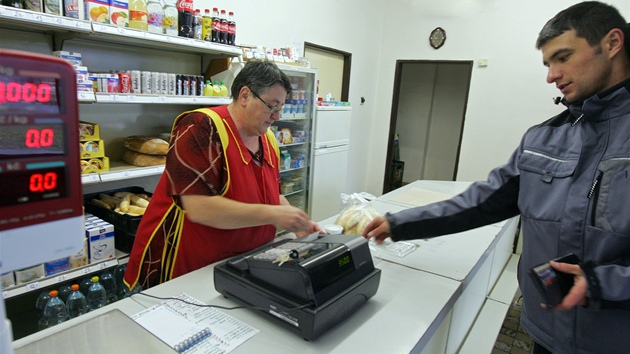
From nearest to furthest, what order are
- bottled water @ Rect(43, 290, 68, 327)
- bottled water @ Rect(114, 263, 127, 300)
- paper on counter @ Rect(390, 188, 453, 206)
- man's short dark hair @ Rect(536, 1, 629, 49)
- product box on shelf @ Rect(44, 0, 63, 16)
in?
man's short dark hair @ Rect(536, 1, 629, 49)
product box on shelf @ Rect(44, 0, 63, 16)
bottled water @ Rect(43, 290, 68, 327)
bottled water @ Rect(114, 263, 127, 300)
paper on counter @ Rect(390, 188, 453, 206)

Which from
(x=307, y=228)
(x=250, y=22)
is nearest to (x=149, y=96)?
(x=307, y=228)

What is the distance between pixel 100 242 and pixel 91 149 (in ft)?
1.83

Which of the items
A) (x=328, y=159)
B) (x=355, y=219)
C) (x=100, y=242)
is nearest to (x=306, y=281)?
(x=355, y=219)

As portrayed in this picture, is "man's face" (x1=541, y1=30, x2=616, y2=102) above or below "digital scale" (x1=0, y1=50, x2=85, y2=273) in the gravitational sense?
above

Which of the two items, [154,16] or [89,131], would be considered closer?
[89,131]

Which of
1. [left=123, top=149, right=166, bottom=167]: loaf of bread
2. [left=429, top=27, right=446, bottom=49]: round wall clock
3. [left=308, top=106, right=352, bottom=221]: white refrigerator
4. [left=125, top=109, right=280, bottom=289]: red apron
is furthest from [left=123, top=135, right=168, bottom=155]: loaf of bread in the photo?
[left=429, top=27, right=446, bottom=49]: round wall clock

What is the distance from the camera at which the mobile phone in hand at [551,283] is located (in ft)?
3.36

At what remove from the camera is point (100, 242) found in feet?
7.45

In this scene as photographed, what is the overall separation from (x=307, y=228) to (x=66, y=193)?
1033mm

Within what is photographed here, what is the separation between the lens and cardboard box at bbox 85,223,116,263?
2.23 meters

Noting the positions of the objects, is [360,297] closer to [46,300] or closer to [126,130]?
[46,300]

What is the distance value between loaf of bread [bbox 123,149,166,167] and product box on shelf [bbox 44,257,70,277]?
772mm

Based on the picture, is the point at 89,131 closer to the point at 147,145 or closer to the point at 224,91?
the point at 147,145

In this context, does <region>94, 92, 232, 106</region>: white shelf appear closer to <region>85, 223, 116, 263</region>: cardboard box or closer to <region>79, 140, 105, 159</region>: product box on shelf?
<region>79, 140, 105, 159</region>: product box on shelf
